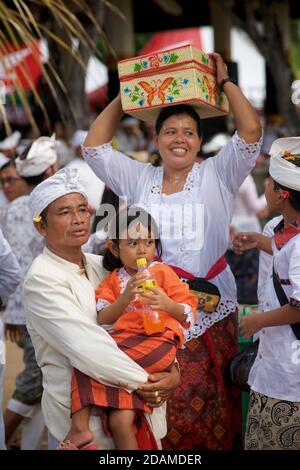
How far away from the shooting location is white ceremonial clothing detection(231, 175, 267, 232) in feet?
23.1

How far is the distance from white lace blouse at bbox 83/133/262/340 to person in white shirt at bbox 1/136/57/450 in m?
1.14

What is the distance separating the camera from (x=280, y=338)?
10.9 ft

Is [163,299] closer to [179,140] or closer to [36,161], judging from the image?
[179,140]

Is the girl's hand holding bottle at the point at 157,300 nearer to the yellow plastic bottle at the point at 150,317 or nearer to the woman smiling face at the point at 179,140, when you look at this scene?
the yellow plastic bottle at the point at 150,317

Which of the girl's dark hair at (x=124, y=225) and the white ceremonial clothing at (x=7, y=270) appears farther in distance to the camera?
the white ceremonial clothing at (x=7, y=270)

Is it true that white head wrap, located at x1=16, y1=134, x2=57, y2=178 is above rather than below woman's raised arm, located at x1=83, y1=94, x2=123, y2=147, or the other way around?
below

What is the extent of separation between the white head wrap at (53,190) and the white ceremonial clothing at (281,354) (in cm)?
90

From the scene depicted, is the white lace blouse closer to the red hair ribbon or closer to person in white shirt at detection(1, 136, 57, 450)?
the red hair ribbon

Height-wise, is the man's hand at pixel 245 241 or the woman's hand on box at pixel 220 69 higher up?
the woman's hand on box at pixel 220 69

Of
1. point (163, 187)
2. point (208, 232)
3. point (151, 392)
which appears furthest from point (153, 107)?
point (151, 392)

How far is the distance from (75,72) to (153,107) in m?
7.27

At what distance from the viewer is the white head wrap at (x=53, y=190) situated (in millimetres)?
3176

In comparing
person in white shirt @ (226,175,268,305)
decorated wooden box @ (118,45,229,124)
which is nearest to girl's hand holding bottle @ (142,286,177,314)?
decorated wooden box @ (118,45,229,124)

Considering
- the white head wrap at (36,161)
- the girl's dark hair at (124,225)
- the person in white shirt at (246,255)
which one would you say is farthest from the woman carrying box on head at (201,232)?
the person in white shirt at (246,255)
